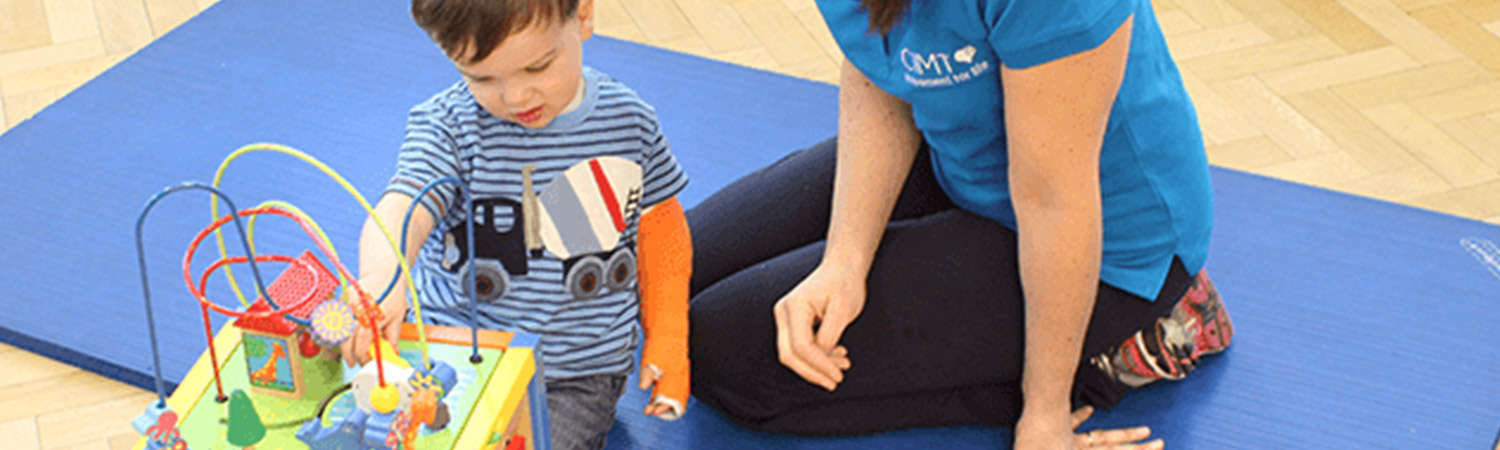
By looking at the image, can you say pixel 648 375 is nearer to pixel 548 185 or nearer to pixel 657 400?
pixel 657 400

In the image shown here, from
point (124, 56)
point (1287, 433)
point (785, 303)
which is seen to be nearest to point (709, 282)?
point (785, 303)

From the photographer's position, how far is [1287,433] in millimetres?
1334

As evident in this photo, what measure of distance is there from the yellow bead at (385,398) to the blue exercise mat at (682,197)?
510mm

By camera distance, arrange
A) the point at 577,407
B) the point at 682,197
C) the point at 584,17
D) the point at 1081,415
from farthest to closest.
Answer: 1. the point at 682,197
2. the point at 1081,415
3. the point at 577,407
4. the point at 584,17

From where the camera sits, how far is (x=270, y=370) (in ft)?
2.87

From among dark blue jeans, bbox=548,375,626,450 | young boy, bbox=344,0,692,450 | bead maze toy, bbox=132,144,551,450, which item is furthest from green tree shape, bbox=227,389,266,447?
dark blue jeans, bbox=548,375,626,450

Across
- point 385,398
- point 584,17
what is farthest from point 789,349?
point 385,398

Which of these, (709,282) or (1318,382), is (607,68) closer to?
(709,282)

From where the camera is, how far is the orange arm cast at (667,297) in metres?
1.21

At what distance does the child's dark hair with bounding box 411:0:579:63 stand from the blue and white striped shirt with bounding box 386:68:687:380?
0.39ft

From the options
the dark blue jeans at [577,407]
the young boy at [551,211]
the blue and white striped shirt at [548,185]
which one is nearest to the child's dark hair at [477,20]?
the young boy at [551,211]

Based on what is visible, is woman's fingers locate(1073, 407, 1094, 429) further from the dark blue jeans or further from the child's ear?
the child's ear

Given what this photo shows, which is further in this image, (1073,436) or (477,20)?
(1073,436)

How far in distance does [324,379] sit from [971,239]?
61cm
